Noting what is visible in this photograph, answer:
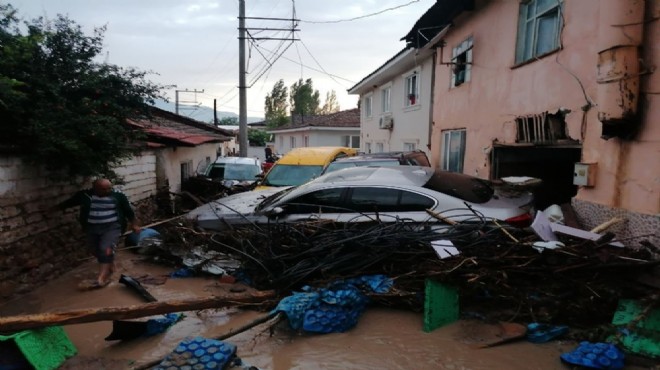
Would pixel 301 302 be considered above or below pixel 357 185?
below

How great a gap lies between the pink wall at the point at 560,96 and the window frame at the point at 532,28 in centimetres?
12

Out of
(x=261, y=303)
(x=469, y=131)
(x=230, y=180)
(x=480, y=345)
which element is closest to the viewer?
(x=480, y=345)

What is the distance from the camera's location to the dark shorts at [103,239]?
17.3ft

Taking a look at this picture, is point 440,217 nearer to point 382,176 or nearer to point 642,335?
point 382,176

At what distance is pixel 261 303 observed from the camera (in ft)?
14.1

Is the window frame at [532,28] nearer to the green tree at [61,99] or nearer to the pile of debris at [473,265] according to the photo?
the pile of debris at [473,265]

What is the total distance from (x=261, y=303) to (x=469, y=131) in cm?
608

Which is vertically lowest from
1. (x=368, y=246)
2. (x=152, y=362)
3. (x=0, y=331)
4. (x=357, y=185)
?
(x=152, y=362)

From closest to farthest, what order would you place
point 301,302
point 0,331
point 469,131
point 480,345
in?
point 0,331
point 480,345
point 301,302
point 469,131

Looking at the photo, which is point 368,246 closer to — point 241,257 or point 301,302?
point 301,302

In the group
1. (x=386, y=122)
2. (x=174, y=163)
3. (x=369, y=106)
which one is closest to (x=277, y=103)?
(x=369, y=106)

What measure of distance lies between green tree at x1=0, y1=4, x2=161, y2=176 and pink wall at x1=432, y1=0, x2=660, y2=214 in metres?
6.03

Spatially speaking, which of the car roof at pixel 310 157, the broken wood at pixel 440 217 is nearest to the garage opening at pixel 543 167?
the broken wood at pixel 440 217

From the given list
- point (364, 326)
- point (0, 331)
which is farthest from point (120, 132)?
point (364, 326)
